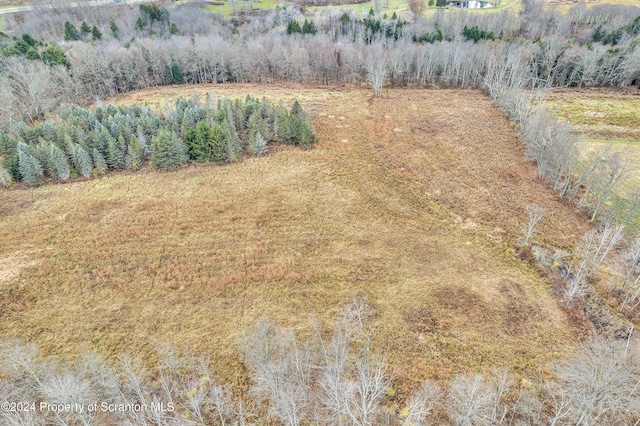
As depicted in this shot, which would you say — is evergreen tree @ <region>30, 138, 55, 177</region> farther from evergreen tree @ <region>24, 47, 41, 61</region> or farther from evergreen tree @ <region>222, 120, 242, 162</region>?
evergreen tree @ <region>24, 47, 41, 61</region>

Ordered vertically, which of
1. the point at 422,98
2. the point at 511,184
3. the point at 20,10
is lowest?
the point at 511,184

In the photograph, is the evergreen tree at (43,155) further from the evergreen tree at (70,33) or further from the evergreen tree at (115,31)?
the evergreen tree at (70,33)

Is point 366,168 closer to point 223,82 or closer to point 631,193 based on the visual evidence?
point 631,193

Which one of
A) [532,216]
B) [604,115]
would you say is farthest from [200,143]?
[604,115]

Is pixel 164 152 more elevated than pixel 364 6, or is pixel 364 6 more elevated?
pixel 364 6

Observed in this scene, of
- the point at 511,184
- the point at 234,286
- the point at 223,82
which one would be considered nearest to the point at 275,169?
the point at 234,286

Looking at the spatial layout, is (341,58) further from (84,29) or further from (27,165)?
(84,29)
